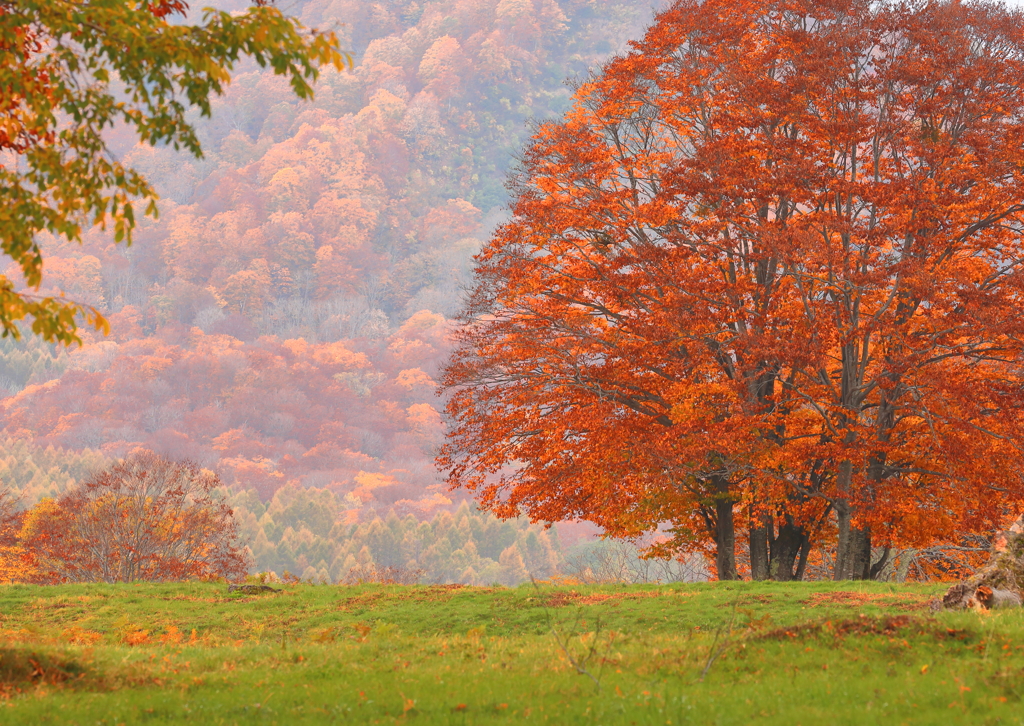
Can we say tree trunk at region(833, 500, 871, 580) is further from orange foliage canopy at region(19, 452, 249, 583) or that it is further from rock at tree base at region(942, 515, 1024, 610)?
orange foliage canopy at region(19, 452, 249, 583)

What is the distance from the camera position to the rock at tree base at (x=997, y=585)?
11320 mm

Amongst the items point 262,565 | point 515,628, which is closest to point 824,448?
point 515,628

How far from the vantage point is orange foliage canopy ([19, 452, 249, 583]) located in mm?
32375

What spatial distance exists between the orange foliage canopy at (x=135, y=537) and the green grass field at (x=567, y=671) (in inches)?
781

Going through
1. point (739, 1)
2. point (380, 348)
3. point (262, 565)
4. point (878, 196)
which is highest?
point (380, 348)

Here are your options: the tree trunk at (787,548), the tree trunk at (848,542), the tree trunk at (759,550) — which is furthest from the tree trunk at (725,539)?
the tree trunk at (848,542)

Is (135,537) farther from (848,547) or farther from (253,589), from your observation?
(848,547)

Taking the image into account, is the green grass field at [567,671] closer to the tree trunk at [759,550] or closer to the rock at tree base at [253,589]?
the rock at tree base at [253,589]

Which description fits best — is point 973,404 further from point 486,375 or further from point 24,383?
point 24,383

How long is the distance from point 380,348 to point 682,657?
192883 millimetres

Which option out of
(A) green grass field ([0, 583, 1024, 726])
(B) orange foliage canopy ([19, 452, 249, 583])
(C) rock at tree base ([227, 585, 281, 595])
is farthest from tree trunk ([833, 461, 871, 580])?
(B) orange foliage canopy ([19, 452, 249, 583])

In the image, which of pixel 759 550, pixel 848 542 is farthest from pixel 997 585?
pixel 759 550

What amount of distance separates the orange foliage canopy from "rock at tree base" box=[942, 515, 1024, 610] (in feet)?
82.0

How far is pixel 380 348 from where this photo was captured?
199 metres
